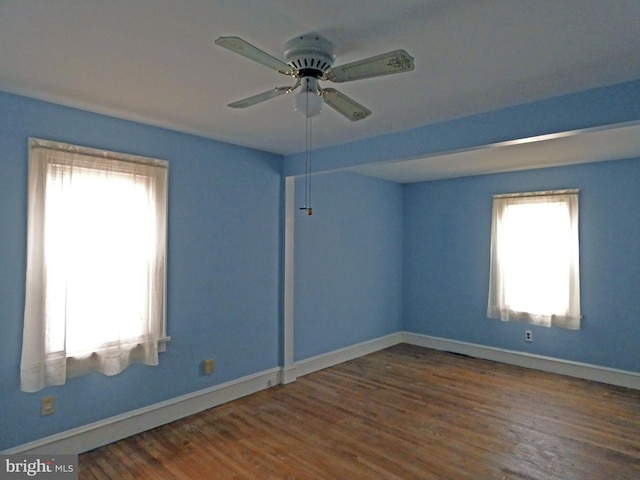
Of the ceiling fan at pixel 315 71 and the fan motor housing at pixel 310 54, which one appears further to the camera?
the fan motor housing at pixel 310 54

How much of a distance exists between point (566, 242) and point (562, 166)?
34.5 inches

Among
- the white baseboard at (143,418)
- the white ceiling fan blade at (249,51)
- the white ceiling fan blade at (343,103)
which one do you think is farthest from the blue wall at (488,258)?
the white ceiling fan blade at (249,51)

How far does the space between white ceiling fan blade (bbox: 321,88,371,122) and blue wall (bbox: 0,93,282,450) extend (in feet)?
6.26

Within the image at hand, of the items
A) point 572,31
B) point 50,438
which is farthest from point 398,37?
point 50,438

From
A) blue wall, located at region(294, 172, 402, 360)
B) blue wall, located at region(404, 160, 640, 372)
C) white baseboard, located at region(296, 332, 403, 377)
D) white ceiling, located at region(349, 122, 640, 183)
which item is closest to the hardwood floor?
white baseboard, located at region(296, 332, 403, 377)

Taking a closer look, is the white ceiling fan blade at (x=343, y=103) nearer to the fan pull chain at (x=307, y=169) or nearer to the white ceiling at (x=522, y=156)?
the fan pull chain at (x=307, y=169)

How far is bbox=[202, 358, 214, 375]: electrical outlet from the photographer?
3.52m

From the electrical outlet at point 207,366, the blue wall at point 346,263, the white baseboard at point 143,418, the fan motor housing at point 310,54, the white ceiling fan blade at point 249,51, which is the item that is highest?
the fan motor housing at point 310,54

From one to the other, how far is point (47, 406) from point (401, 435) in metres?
2.52

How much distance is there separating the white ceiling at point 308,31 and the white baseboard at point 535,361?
130 inches

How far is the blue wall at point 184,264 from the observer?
249 centimetres

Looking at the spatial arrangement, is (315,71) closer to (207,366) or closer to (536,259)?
(207,366)

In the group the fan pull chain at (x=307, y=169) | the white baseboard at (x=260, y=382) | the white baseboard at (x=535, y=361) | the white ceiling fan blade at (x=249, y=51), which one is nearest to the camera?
the white ceiling fan blade at (x=249, y=51)

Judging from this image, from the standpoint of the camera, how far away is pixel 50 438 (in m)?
2.62
